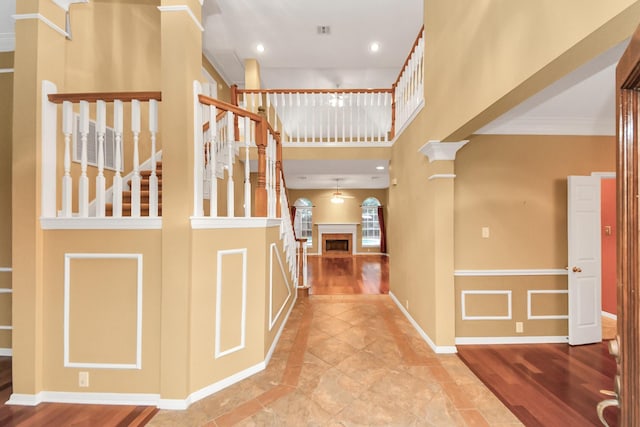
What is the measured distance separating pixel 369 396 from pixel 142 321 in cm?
190

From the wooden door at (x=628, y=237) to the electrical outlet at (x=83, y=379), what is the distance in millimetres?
3112

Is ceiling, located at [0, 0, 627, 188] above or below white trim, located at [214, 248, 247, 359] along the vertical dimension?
above

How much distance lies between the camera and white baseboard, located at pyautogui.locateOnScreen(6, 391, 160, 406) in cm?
214

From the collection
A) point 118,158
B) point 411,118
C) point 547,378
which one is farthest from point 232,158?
point 547,378

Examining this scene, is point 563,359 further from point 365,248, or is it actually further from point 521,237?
point 365,248

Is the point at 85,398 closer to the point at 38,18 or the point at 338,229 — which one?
the point at 38,18

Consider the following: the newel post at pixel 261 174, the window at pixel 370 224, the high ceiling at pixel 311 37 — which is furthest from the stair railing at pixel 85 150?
the window at pixel 370 224

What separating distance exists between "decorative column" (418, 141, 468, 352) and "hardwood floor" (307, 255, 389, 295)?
2533 millimetres

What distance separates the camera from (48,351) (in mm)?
2176

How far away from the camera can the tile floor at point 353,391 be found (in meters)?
1.98

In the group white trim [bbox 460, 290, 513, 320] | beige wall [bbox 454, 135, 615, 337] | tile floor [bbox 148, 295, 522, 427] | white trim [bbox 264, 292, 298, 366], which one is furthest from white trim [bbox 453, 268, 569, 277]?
white trim [bbox 264, 292, 298, 366]

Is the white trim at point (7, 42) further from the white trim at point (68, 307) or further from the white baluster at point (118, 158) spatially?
the white trim at point (68, 307)

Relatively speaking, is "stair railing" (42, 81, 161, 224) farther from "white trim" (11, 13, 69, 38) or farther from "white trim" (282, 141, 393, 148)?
"white trim" (282, 141, 393, 148)

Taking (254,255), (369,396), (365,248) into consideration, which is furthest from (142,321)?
(365,248)
